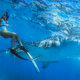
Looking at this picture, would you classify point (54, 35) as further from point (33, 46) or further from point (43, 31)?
point (33, 46)

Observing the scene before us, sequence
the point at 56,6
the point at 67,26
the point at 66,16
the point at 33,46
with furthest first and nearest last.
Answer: the point at 33,46 < the point at 67,26 < the point at 66,16 < the point at 56,6

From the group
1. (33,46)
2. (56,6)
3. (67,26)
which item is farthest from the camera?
(33,46)

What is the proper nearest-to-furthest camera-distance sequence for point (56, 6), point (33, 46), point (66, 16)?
point (56, 6) → point (66, 16) → point (33, 46)

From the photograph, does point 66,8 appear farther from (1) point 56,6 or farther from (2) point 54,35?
(2) point 54,35

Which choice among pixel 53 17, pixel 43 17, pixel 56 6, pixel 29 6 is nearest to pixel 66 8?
pixel 56 6

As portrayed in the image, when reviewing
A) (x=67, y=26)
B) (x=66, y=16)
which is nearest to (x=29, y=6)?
(x=66, y=16)

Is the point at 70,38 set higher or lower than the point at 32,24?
lower

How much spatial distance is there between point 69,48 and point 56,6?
6.42m

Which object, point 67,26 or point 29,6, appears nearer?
point 29,6

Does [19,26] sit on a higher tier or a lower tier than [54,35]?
higher

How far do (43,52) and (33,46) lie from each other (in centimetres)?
173

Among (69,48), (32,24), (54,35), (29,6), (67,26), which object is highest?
(29,6)

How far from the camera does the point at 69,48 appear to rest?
14367 millimetres

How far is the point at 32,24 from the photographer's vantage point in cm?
1237
